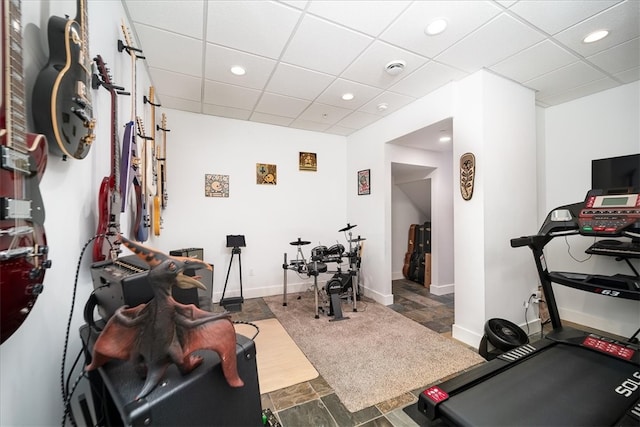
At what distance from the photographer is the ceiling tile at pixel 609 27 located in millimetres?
1771

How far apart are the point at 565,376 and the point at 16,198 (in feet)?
8.46

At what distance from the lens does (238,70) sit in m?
2.56

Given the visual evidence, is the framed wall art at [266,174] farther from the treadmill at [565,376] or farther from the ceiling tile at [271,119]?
the treadmill at [565,376]

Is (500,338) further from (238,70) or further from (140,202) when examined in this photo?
(238,70)

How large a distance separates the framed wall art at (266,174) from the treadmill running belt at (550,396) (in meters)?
3.61

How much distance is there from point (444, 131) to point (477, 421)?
3254 millimetres

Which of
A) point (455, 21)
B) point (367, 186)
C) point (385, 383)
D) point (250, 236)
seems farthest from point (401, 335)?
point (455, 21)

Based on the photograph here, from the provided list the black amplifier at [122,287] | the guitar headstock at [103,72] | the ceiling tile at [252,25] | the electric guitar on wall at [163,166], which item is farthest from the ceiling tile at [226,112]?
the black amplifier at [122,287]

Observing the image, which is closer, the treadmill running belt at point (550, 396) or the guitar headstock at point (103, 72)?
the treadmill running belt at point (550, 396)

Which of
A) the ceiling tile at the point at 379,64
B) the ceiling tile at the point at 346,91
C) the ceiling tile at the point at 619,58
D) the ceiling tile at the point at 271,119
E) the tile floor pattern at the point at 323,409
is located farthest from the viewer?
the ceiling tile at the point at 271,119

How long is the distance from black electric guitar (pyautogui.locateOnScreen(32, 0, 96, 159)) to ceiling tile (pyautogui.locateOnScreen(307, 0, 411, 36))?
4.68ft

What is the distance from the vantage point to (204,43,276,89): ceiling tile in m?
2.29

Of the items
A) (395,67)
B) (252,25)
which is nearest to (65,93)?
(252,25)

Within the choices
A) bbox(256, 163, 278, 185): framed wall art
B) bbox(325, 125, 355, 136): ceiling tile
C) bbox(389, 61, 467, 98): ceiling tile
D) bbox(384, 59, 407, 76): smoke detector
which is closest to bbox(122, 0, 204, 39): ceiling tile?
bbox(384, 59, 407, 76): smoke detector
